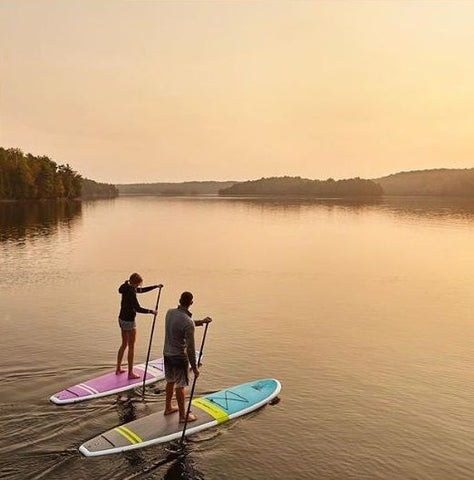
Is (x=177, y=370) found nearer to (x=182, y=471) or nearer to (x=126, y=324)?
(x=182, y=471)

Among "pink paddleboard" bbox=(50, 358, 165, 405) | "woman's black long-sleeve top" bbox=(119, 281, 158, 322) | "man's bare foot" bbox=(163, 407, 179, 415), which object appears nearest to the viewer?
"man's bare foot" bbox=(163, 407, 179, 415)

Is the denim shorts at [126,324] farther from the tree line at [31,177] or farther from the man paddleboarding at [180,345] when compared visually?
the tree line at [31,177]

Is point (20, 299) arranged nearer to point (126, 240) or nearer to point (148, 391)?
point (148, 391)

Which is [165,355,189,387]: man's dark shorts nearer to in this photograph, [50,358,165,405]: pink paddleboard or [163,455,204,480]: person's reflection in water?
[163,455,204,480]: person's reflection in water

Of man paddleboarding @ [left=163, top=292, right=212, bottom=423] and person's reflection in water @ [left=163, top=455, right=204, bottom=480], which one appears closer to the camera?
person's reflection in water @ [left=163, top=455, right=204, bottom=480]

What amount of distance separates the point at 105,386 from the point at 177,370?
3.82 m

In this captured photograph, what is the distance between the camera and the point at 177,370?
12.6 metres

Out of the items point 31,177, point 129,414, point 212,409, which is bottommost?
point 129,414

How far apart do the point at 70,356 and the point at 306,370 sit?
28.0 feet

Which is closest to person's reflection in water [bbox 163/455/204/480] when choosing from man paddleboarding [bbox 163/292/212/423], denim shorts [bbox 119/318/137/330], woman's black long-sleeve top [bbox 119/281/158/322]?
man paddleboarding [bbox 163/292/212/423]

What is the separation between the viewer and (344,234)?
2736 inches

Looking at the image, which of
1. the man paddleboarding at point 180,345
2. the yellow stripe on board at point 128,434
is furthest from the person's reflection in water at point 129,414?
the man paddleboarding at point 180,345

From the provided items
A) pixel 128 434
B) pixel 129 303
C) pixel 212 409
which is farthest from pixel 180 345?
pixel 129 303

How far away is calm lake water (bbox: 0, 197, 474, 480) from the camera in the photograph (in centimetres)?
1209
